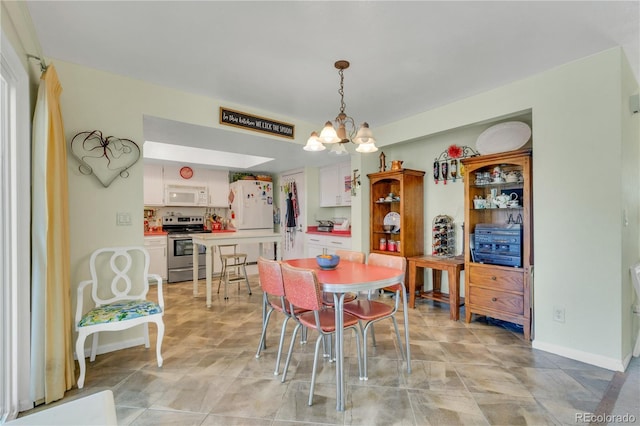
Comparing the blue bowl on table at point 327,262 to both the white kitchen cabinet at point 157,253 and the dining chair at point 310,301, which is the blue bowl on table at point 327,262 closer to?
the dining chair at point 310,301

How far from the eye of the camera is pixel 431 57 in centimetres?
239

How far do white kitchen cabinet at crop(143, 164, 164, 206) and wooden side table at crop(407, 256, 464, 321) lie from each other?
14.4 feet

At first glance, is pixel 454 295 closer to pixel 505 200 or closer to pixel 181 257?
pixel 505 200

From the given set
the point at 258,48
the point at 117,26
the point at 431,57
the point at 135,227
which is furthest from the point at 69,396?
the point at 431,57

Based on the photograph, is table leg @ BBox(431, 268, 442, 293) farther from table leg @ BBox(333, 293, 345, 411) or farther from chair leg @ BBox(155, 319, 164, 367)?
chair leg @ BBox(155, 319, 164, 367)

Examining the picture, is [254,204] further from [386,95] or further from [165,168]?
[386,95]

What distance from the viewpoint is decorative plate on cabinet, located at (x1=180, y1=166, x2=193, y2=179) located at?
18.6ft

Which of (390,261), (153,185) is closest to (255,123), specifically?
(390,261)

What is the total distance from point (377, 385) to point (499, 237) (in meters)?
1.92

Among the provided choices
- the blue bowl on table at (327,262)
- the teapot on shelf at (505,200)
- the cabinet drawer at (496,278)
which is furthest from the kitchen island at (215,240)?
the teapot on shelf at (505,200)

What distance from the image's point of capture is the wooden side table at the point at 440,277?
10.8 feet

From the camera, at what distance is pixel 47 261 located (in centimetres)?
187

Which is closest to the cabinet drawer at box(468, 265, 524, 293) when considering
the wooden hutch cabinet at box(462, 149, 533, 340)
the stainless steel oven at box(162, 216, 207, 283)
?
the wooden hutch cabinet at box(462, 149, 533, 340)

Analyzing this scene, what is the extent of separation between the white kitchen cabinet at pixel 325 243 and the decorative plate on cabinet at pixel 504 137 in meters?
2.26
